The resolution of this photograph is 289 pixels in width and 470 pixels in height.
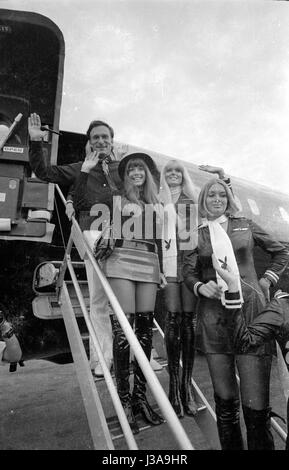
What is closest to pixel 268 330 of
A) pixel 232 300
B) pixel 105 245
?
pixel 232 300

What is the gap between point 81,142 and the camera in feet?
14.1

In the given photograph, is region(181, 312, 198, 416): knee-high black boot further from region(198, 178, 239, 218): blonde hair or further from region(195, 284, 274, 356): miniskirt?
region(198, 178, 239, 218): blonde hair

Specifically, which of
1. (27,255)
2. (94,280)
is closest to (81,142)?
(27,255)

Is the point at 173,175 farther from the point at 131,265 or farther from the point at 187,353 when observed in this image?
the point at 187,353

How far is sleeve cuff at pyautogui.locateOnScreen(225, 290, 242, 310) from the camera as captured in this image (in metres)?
2.05

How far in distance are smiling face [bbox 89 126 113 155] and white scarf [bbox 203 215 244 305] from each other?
113 cm

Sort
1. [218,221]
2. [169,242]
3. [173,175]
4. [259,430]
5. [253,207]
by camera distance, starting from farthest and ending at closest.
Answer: [253,207]
[173,175]
[169,242]
[218,221]
[259,430]

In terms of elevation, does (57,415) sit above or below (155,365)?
below

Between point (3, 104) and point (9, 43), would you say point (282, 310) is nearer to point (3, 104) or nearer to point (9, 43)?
point (3, 104)

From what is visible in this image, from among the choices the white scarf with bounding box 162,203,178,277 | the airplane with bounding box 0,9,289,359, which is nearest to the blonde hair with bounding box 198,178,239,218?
the white scarf with bounding box 162,203,178,277

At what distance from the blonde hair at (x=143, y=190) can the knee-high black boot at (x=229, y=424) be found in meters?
1.37

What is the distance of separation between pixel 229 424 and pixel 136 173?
1759mm

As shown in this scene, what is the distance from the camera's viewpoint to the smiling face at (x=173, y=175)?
2.58m

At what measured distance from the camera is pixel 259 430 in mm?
1872
